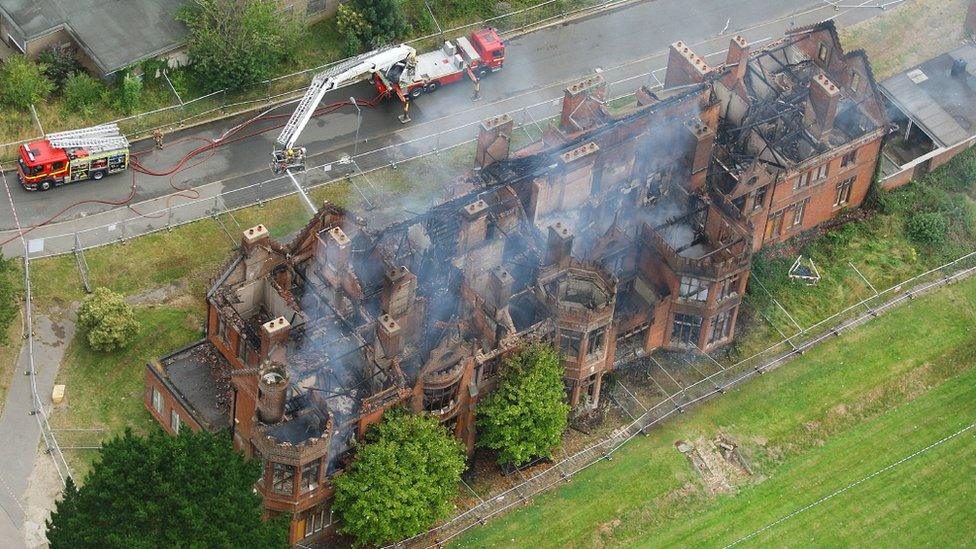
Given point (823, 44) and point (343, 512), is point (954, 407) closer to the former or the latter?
point (823, 44)

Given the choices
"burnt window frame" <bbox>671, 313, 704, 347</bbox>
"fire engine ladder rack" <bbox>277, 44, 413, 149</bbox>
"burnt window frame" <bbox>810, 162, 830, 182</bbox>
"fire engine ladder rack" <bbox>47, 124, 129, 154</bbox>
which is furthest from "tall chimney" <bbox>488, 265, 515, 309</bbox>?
"fire engine ladder rack" <bbox>47, 124, 129, 154</bbox>

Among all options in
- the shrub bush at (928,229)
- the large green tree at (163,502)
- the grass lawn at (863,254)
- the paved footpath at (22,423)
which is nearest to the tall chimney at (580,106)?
the grass lawn at (863,254)

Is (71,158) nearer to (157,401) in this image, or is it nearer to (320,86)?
(320,86)

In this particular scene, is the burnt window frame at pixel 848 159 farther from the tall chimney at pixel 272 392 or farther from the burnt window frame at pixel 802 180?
the tall chimney at pixel 272 392

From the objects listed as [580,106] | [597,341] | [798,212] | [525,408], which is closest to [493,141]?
[580,106]

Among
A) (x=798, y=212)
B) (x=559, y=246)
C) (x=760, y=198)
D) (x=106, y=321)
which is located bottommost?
(x=559, y=246)
